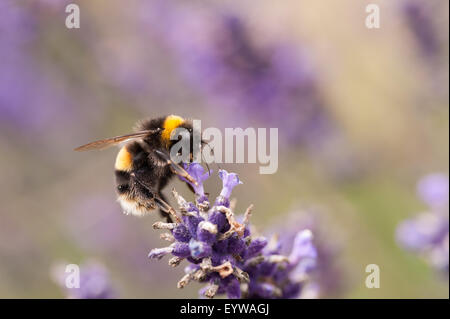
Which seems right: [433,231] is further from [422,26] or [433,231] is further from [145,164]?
[422,26]

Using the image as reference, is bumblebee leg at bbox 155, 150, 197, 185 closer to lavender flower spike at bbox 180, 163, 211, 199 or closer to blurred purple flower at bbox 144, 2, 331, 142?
lavender flower spike at bbox 180, 163, 211, 199

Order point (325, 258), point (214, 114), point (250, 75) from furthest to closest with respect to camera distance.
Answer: point (214, 114) < point (250, 75) < point (325, 258)

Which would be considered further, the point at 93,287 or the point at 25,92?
the point at 25,92

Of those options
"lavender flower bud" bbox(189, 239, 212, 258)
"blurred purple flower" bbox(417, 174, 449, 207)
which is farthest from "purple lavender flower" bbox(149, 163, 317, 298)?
"blurred purple flower" bbox(417, 174, 449, 207)

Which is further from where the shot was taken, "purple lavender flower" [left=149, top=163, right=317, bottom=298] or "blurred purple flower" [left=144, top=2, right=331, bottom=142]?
"blurred purple flower" [left=144, top=2, right=331, bottom=142]

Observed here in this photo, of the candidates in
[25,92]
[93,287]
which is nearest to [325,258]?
[93,287]

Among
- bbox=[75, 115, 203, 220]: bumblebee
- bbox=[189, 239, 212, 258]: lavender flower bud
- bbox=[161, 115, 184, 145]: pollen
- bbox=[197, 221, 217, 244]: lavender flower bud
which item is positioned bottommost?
bbox=[189, 239, 212, 258]: lavender flower bud


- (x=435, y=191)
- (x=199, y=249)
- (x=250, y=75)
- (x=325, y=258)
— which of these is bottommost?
(x=199, y=249)
